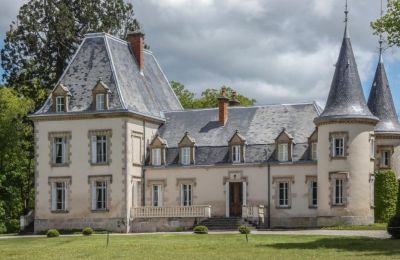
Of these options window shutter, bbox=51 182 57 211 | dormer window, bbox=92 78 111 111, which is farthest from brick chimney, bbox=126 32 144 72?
window shutter, bbox=51 182 57 211

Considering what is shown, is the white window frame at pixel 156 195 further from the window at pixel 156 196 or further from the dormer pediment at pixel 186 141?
the dormer pediment at pixel 186 141

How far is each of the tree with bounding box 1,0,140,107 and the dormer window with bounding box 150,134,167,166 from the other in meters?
13.7

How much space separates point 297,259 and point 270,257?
3.86ft

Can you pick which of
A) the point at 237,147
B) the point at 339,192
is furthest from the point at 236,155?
the point at 339,192

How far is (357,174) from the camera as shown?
4850 cm

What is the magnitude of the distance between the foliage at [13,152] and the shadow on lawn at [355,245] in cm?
3073

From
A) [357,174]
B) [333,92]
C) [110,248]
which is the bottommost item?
[110,248]

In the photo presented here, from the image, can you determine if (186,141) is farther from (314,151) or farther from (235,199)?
(314,151)

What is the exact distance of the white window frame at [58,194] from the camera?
174 feet

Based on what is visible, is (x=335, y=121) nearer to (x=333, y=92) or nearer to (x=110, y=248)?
(x=333, y=92)

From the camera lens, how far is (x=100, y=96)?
173 feet

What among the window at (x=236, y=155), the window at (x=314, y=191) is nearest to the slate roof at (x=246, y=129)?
the window at (x=236, y=155)

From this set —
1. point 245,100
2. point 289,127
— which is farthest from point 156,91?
point 245,100

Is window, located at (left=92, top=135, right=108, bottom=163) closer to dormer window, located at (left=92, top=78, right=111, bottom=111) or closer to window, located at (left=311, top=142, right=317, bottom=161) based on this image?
dormer window, located at (left=92, top=78, right=111, bottom=111)
